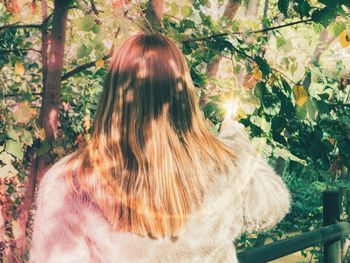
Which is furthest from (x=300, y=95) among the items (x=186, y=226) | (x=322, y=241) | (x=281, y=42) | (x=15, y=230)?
(x=15, y=230)

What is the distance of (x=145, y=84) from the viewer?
1.38m

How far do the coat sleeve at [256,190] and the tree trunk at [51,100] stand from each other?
1.53m

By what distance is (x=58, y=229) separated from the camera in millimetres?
1271

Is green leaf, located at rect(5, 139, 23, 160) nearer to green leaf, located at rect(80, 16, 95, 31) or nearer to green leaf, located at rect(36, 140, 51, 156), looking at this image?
green leaf, located at rect(36, 140, 51, 156)

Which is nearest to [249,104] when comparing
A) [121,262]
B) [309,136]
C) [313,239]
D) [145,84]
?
[309,136]

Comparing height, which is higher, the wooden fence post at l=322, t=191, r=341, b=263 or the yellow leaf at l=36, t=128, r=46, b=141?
the yellow leaf at l=36, t=128, r=46, b=141

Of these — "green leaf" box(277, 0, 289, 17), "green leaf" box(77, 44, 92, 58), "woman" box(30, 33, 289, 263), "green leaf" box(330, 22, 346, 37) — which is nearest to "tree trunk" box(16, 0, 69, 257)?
"green leaf" box(77, 44, 92, 58)

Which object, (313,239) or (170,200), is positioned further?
(313,239)

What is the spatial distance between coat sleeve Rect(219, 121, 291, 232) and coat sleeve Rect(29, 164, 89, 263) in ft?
1.66

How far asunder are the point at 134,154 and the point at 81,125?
6.64m

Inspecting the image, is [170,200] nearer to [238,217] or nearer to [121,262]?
[121,262]

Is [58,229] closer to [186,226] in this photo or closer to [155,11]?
Answer: [186,226]

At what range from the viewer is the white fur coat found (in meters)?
1.27

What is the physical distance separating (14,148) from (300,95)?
1.30 metres
